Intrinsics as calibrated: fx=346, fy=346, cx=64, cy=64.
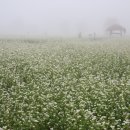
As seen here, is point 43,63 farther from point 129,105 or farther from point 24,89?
point 129,105

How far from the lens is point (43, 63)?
26.0 m

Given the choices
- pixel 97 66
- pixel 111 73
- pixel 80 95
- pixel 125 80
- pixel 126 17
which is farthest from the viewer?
pixel 126 17

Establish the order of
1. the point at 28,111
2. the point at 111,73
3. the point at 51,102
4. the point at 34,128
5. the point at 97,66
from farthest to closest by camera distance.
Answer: the point at 97,66, the point at 111,73, the point at 51,102, the point at 28,111, the point at 34,128

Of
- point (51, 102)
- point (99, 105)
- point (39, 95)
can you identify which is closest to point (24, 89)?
point (39, 95)

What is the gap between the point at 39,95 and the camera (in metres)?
17.5

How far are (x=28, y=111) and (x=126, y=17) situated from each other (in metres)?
180

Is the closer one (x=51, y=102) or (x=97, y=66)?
(x=51, y=102)

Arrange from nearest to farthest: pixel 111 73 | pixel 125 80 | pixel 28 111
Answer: pixel 28 111, pixel 125 80, pixel 111 73

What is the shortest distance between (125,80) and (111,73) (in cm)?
336

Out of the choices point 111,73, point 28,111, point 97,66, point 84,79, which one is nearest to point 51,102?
point 28,111

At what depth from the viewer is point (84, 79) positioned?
20.3 meters

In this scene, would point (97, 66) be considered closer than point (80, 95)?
No

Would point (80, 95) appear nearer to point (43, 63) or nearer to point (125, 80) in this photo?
point (125, 80)

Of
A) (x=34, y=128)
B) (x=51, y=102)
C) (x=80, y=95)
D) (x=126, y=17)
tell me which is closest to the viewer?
(x=34, y=128)
